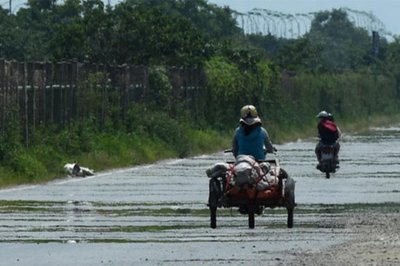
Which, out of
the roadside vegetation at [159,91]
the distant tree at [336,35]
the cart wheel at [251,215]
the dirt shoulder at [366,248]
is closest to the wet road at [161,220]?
the cart wheel at [251,215]

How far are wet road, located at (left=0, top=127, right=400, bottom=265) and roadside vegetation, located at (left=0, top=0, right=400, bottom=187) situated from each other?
1.76 meters

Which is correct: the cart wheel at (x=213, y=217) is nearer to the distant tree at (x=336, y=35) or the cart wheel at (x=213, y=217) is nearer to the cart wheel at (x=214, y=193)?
the cart wheel at (x=214, y=193)

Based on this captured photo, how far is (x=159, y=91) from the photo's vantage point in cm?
5262

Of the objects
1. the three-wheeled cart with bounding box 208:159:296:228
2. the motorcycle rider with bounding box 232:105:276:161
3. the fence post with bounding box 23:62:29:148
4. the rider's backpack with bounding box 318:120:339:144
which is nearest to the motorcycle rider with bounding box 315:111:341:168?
the rider's backpack with bounding box 318:120:339:144

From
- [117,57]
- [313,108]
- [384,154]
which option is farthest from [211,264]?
[313,108]

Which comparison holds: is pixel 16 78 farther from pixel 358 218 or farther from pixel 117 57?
pixel 117 57

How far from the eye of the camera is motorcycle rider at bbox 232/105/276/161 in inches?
903

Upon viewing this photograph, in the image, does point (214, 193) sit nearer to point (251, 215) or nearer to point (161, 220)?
point (251, 215)

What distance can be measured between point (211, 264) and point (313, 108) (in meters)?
62.6

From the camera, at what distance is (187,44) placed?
199 ft

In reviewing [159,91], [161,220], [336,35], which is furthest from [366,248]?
[336,35]

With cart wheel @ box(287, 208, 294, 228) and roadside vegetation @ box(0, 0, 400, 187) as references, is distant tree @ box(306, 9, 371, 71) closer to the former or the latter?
roadside vegetation @ box(0, 0, 400, 187)

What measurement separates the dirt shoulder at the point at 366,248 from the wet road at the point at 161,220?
0.25m

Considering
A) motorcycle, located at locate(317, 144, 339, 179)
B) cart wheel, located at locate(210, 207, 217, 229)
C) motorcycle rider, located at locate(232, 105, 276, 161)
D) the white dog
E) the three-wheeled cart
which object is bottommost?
the white dog
